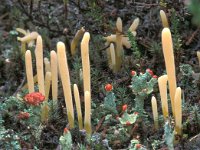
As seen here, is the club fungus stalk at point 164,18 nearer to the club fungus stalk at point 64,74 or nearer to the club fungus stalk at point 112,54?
the club fungus stalk at point 112,54

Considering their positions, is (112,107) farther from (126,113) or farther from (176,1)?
(176,1)

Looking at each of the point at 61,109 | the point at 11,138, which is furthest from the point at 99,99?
the point at 11,138

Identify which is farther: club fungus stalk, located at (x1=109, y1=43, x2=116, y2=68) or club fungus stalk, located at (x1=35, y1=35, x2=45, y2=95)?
club fungus stalk, located at (x1=109, y1=43, x2=116, y2=68)

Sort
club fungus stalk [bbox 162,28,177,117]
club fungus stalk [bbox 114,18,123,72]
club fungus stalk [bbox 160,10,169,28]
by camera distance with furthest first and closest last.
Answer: club fungus stalk [bbox 114,18,123,72] → club fungus stalk [bbox 160,10,169,28] → club fungus stalk [bbox 162,28,177,117]

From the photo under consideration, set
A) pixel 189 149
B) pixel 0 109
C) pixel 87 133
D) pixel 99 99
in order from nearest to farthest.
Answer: pixel 189 149
pixel 87 133
pixel 0 109
pixel 99 99

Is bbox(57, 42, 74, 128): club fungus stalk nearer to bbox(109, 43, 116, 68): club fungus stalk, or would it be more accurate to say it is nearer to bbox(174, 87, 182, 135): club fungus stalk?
bbox(174, 87, 182, 135): club fungus stalk

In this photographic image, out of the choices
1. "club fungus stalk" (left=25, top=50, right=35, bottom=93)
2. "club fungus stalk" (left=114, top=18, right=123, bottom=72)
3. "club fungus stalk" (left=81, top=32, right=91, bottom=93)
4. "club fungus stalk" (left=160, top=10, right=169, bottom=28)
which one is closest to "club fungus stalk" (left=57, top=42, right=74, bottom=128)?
"club fungus stalk" (left=81, top=32, right=91, bottom=93)

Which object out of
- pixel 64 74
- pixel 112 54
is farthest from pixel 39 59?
pixel 112 54

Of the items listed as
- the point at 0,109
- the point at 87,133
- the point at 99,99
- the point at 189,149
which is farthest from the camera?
the point at 99,99

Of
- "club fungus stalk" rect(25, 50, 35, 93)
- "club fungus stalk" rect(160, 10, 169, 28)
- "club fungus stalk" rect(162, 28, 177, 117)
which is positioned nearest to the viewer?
"club fungus stalk" rect(162, 28, 177, 117)

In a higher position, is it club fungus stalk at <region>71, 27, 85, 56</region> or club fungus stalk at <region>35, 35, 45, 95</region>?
club fungus stalk at <region>71, 27, 85, 56</region>

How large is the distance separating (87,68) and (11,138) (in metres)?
0.43

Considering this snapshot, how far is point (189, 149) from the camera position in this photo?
1.80 m

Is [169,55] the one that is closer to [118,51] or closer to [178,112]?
[178,112]
